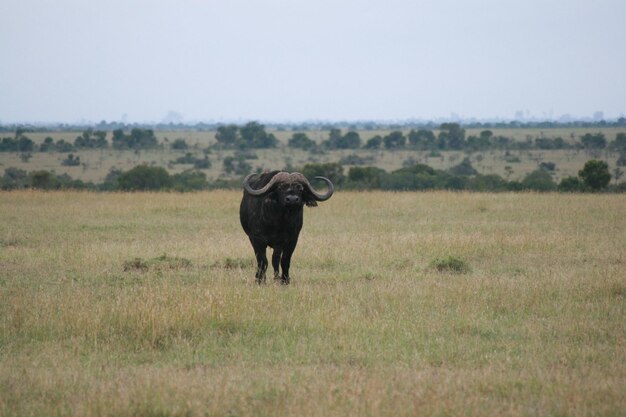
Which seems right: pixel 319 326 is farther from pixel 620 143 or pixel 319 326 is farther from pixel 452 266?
pixel 620 143

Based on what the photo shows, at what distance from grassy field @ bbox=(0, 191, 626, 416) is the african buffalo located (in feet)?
1.82

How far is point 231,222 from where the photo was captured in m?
21.5

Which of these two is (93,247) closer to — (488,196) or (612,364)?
(612,364)

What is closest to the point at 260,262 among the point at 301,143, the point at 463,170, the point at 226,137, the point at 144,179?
the point at 144,179

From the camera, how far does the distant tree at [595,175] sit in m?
33.8

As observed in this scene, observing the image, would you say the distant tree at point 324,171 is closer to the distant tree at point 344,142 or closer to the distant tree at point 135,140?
the distant tree at point 344,142

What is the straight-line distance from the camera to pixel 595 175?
111ft

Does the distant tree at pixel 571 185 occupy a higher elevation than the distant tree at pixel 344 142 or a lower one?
lower

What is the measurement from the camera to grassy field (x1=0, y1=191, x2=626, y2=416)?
6797 mm

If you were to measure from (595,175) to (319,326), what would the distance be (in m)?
27.4

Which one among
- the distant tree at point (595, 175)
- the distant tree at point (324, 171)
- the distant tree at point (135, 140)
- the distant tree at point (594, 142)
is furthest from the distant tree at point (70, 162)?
the distant tree at point (594, 142)

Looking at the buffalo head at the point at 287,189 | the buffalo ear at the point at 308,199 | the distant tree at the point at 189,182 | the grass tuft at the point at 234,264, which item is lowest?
the distant tree at the point at 189,182

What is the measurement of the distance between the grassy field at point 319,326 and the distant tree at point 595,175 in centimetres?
1674

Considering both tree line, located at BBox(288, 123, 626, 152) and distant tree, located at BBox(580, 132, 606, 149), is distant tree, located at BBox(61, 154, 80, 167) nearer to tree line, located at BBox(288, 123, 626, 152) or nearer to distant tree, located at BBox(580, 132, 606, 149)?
tree line, located at BBox(288, 123, 626, 152)
